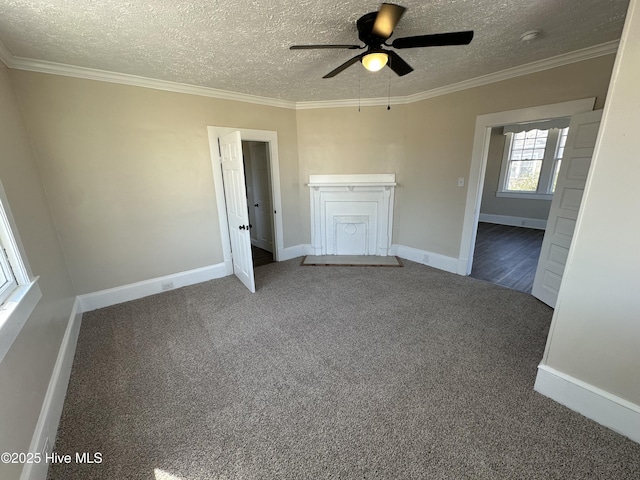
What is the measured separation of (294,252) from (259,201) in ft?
4.28

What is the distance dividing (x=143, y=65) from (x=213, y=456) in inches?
125

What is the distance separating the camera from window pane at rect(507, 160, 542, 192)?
241 inches

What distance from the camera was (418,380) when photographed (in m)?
1.79

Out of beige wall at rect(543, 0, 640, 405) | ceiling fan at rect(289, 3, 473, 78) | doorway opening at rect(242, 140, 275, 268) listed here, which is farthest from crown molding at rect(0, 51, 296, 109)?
beige wall at rect(543, 0, 640, 405)

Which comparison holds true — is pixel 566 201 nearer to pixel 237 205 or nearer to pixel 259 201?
pixel 237 205

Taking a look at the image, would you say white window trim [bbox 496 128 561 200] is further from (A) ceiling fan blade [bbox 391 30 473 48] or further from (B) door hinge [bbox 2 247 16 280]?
(B) door hinge [bbox 2 247 16 280]

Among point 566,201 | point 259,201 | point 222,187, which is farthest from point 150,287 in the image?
point 566,201

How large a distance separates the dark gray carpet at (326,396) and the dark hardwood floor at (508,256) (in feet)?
2.18

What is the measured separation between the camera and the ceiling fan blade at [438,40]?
5.16 ft

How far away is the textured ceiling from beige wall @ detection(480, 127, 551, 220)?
461 centimetres

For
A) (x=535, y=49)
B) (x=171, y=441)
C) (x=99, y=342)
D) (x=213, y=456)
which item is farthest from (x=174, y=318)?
(x=535, y=49)

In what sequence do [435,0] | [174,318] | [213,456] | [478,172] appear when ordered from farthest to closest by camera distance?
1. [478,172]
2. [174,318]
3. [435,0]
4. [213,456]

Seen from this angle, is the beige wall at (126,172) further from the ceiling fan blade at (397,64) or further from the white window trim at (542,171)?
the white window trim at (542,171)

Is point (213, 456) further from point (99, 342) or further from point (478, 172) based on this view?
Result: point (478, 172)
